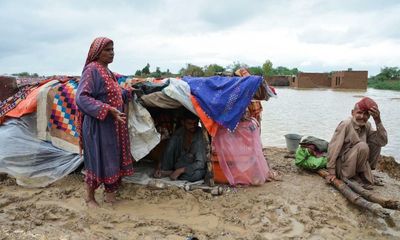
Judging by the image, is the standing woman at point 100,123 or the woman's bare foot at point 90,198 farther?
the woman's bare foot at point 90,198

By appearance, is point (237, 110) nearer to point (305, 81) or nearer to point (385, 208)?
point (385, 208)

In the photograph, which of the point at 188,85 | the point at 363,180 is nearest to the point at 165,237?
the point at 188,85

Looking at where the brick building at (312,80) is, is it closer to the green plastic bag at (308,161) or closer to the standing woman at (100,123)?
the green plastic bag at (308,161)

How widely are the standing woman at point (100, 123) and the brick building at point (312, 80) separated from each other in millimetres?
39174

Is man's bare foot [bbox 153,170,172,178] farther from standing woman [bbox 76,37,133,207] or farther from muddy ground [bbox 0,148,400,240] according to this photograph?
standing woman [bbox 76,37,133,207]

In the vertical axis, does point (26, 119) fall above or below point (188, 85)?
below

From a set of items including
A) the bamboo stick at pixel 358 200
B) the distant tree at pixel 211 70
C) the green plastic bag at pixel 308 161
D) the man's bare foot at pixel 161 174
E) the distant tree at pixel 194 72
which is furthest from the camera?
the distant tree at pixel 194 72

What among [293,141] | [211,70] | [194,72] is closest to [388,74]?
[211,70]

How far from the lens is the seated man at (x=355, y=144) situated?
428cm

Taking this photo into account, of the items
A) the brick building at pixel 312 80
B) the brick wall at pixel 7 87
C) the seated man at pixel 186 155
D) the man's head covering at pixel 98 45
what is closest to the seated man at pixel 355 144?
the seated man at pixel 186 155

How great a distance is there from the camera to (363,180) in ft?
15.1

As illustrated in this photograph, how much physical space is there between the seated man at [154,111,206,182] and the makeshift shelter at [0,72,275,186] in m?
0.14

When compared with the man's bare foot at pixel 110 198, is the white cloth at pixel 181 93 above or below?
above

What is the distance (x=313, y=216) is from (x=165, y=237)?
1532 millimetres
